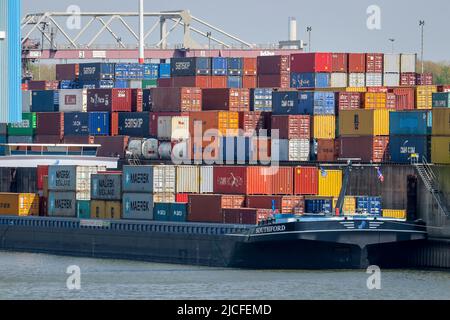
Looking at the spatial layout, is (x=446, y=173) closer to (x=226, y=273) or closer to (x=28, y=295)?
(x=226, y=273)

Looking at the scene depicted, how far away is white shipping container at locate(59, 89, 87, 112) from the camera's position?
79.1 metres

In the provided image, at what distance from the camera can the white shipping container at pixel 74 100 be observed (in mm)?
79125

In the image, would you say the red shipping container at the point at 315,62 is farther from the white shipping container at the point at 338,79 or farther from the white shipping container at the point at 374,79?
the white shipping container at the point at 374,79

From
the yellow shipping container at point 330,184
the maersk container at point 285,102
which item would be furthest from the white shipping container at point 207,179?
the maersk container at point 285,102

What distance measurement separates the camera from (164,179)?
203 feet

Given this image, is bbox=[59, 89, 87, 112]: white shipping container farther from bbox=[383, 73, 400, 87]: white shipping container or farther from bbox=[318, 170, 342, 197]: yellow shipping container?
bbox=[318, 170, 342, 197]: yellow shipping container

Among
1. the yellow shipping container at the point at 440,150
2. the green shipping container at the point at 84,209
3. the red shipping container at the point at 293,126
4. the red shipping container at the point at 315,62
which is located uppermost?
the red shipping container at the point at 315,62

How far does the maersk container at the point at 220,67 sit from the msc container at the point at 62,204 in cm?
1508

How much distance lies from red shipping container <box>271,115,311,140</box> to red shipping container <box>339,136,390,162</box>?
2808 millimetres

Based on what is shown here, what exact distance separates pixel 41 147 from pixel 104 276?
83.1ft

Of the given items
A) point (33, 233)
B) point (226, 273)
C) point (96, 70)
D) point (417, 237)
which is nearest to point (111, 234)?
point (33, 233)

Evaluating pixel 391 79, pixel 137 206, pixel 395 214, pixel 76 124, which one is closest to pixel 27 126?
pixel 76 124

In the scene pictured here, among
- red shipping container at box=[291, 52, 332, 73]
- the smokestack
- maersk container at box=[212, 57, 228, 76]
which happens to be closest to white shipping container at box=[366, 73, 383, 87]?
red shipping container at box=[291, 52, 332, 73]

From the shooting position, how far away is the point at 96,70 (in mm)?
85688
